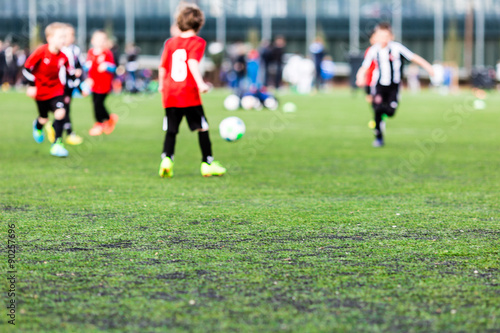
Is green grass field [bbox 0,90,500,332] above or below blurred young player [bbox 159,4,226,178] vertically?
below

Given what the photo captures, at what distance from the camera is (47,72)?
424 inches

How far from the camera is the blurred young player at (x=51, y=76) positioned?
10422mm

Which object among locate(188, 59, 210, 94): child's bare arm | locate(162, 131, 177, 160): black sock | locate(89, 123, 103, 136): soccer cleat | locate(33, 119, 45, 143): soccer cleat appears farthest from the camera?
locate(89, 123, 103, 136): soccer cleat

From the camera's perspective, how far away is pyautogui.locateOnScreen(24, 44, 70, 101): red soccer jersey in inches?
414

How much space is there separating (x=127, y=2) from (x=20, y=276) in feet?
178

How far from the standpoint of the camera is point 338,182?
8.28 m

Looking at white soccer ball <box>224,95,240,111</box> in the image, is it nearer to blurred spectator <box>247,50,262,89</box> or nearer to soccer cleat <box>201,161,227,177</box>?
blurred spectator <box>247,50,262,89</box>

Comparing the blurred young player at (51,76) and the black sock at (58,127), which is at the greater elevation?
the blurred young player at (51,76)

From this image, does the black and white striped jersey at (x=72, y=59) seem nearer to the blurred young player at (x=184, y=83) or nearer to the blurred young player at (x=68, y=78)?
the blurred young player at (x=68, y=78)

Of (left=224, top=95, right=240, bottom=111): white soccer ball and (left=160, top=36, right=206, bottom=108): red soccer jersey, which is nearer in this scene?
(left=160, top=36, right=206, bottom=108): red soccer jersey

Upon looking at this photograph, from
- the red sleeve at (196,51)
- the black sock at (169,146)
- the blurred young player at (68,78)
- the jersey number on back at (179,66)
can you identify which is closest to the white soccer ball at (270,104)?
the blurred young player at (68,78)

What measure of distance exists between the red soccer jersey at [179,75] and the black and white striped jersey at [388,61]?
4.62m

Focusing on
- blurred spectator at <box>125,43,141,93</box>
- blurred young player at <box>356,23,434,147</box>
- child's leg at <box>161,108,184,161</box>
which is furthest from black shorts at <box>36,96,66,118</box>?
blurred spectator at <box>125,43,141,93</box>

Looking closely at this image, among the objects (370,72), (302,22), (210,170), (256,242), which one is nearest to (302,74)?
(302,22)
